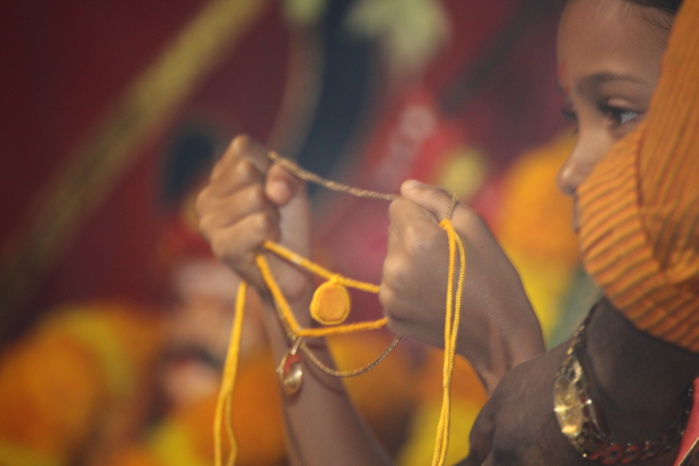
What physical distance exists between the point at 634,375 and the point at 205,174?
0.83 metres

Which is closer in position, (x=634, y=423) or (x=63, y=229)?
(x=634, y=423)

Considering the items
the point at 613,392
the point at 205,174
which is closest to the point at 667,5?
the point at 613,392

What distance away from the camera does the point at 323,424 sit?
695 mm

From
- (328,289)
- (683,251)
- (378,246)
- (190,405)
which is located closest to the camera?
(683,251)

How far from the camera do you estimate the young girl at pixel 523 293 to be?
362 mm

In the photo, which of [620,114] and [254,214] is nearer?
[620,114]

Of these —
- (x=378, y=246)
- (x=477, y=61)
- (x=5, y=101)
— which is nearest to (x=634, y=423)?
(x=378, y=246)

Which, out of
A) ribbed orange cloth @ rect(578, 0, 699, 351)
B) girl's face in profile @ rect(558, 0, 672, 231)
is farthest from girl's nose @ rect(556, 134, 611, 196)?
ribbed orange cloth @ rect(578, 0, 699, 351)

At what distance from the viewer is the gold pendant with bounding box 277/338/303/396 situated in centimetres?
70

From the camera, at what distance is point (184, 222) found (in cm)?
111

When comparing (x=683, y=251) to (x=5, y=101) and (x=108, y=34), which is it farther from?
(x=5, y=101)

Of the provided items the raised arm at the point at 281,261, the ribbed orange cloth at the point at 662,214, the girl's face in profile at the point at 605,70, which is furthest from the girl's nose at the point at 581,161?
the raised arm at the point at 281,261

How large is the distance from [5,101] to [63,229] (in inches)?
9.0

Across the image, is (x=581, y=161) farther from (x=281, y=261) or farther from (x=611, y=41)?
(x=281, y=261)
